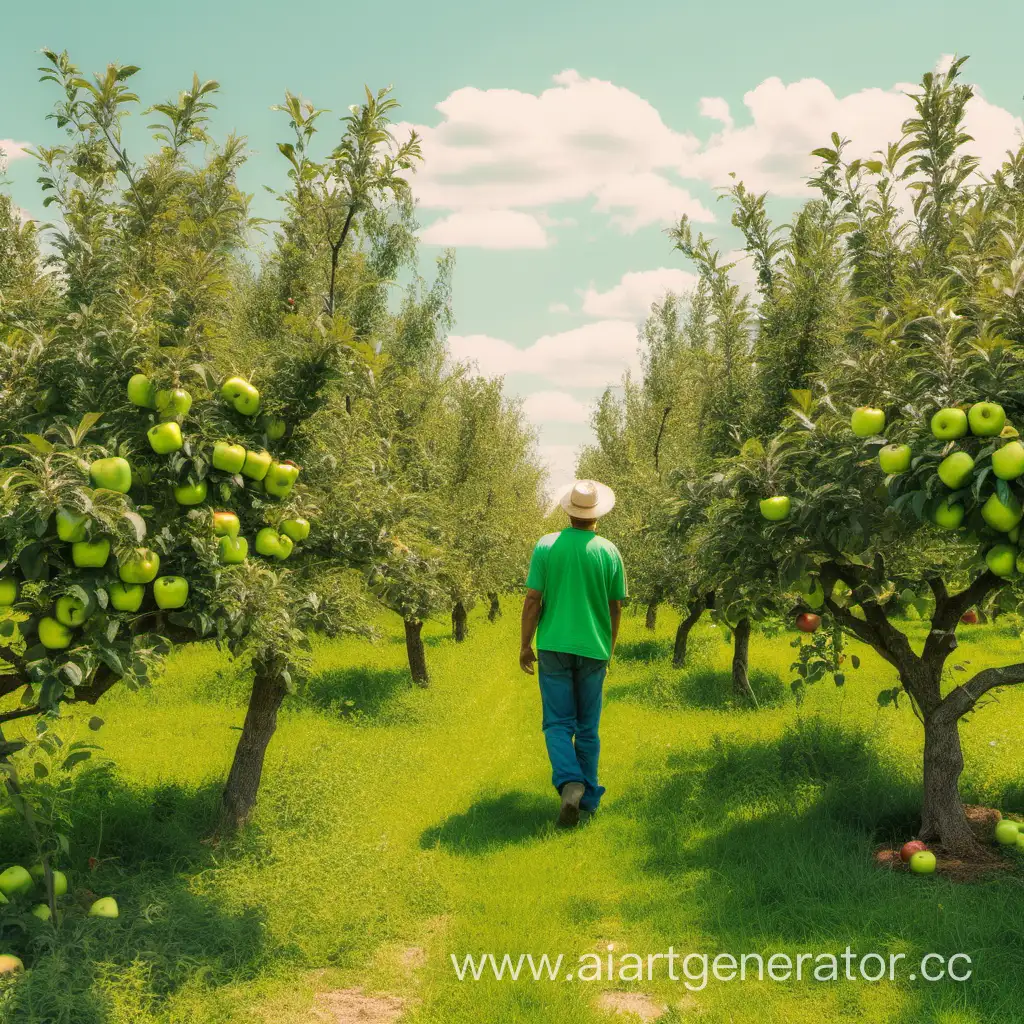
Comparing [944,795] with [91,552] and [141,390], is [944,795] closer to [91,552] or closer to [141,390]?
[91,552]

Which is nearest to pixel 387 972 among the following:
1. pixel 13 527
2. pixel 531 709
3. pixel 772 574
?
pixel 13 527

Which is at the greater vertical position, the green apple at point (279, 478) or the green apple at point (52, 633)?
the green apple at point (279, 478)

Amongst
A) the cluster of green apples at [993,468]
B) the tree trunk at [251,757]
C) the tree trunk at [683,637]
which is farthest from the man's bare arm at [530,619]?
the tree trunk at [683,637]

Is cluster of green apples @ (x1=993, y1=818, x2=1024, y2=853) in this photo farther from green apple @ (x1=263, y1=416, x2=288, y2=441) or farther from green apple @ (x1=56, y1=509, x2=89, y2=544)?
green apple @ (x1=56, y1=509, x2=89, y2=544)

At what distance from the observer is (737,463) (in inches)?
220

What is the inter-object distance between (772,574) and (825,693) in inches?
276

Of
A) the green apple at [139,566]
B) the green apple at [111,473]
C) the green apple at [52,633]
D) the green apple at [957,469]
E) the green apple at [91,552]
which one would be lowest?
the green apple at [52,633]

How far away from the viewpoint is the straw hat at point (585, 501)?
6969 millimetres

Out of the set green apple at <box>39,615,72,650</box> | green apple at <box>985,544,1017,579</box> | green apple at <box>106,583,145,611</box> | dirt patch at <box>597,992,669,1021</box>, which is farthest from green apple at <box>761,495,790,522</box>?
green apple at <box>39,615,72,650</box>

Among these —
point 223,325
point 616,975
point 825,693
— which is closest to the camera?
point 616,975

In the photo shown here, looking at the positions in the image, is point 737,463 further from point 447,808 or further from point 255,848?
point 255,848

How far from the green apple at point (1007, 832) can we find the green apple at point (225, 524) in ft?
17.6

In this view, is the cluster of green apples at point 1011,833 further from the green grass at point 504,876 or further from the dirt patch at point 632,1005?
the dirt patch at point 632,1005

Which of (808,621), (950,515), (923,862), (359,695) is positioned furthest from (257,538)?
(359,695)
